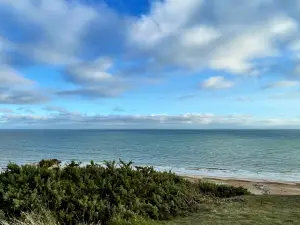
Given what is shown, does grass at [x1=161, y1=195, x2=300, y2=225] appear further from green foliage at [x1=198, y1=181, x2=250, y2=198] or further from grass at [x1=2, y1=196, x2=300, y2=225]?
green foliage at [x1=198, y1=181, x2=250, y2=198]

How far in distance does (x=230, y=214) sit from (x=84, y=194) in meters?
3.80

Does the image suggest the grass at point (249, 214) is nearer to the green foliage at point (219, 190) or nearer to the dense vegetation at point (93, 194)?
the dense vegetation at point (93, 194)

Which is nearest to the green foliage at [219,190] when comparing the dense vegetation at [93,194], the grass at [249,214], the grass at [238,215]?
the grass at [238,215]

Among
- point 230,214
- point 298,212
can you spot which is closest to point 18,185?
point 230,214

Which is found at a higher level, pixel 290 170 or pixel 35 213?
pixel 35 213

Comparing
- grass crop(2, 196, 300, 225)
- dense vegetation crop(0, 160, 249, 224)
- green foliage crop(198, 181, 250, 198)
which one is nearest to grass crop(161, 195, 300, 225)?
grass crop(2, 196, 300, 225)

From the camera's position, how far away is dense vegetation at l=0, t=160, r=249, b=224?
24.6 ft

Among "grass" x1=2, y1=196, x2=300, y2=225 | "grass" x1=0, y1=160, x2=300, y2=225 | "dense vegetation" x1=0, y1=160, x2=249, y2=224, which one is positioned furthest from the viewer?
"dense vegetation" x1=0, y1=160, x2=249, y2=224

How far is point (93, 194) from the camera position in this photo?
27.7ft

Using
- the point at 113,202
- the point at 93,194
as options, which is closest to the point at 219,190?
the point at 113,202

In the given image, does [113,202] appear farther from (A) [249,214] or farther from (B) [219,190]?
(B) [219,190]

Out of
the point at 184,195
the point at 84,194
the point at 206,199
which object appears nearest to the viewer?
the point at 84,194

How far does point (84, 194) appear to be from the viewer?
27.2ft

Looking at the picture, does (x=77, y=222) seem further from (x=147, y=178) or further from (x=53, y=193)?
(x=147, y=178)
